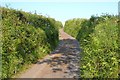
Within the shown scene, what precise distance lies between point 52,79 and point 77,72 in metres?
1.86

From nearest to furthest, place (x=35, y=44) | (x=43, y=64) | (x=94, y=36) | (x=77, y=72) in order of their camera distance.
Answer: (x=94, y=36) → (x=77, y=72) → (x=43, y=64) → (x=35, y=44)

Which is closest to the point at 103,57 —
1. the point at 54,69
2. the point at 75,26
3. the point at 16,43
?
the point at 54,69

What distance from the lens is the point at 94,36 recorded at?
11.9 m

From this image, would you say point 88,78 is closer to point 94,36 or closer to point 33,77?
point 94,36

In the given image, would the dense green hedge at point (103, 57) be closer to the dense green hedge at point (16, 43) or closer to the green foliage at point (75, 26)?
the dense green hedge at point (16, 43)

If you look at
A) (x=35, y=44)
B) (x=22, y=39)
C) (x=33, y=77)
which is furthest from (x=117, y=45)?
(x=35, y=44)

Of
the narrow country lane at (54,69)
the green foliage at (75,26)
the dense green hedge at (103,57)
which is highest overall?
the green foliage at (75,26)

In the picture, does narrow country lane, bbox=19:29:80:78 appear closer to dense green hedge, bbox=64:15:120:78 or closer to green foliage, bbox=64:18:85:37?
dense green hedge, bbox=64:15:120:78

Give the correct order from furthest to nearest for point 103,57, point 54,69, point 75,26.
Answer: point 75,26 < point 54,69 < point 103,57

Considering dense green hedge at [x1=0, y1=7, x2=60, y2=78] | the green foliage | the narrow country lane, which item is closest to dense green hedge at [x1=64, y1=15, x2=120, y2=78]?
the narrow country lane

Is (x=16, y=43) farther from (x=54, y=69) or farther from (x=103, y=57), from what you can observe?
(x=103, y=57)

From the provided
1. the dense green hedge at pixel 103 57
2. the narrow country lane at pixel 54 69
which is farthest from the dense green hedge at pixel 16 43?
the dense green hedge at pixel 103 57

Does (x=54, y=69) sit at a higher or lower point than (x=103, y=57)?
lower

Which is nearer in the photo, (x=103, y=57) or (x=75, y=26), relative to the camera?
(x=103, y=57)
